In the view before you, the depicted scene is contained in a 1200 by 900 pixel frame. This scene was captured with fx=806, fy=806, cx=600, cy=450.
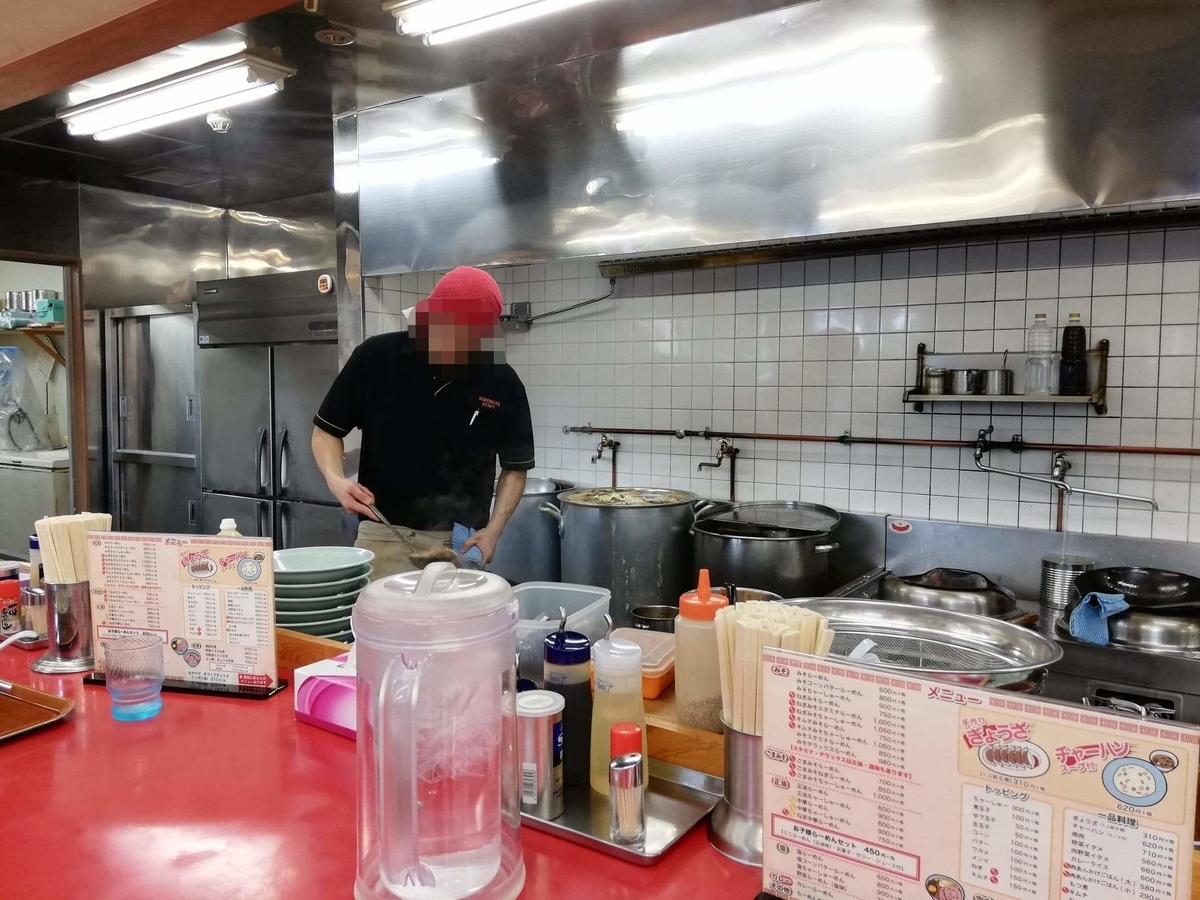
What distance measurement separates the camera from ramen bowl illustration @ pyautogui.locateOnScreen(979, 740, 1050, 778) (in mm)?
794

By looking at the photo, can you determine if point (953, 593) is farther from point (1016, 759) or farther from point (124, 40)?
point (124, 40)

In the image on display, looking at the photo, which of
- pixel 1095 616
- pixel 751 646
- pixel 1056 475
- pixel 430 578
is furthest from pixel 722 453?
pixel 430 578

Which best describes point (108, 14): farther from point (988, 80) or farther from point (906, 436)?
point (906, 436)

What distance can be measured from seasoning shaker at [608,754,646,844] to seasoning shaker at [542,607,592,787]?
14cm

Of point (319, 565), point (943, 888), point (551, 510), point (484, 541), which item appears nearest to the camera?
point (943, 888)

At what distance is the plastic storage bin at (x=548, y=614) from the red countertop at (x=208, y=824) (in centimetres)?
34

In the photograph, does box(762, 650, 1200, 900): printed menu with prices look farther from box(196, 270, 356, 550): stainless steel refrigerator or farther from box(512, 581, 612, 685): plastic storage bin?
box(196, 270, 356, 550): stainless steel refrigerator

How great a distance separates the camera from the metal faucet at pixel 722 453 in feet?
12.4

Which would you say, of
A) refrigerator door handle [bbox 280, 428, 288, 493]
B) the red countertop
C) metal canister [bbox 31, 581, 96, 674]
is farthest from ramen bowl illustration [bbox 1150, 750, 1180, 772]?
refrigerator door handle [bbox 280, 428, 288, 493]

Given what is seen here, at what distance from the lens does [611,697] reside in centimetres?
119

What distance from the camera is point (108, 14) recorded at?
76.1 inches

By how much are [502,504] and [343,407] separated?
0.66 m

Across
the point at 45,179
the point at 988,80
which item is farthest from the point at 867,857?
the point at 45,179

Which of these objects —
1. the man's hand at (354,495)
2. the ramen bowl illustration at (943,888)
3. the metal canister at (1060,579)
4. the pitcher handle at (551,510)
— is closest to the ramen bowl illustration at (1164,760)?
the ramen bowl illustration at (943,888)
